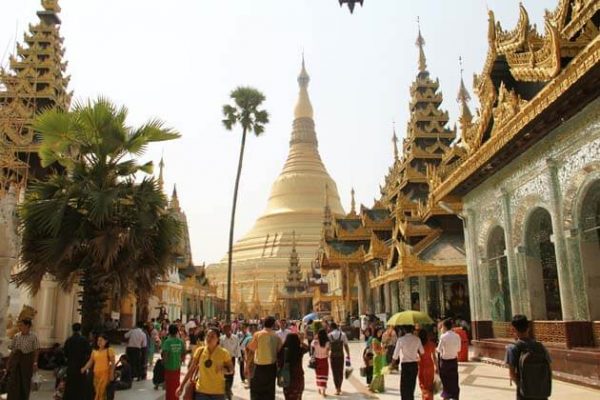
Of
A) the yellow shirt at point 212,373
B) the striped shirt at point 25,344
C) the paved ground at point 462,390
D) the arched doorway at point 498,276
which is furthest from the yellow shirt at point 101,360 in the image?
the arched doorway at point 498,276

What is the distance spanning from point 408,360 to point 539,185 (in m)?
6.31

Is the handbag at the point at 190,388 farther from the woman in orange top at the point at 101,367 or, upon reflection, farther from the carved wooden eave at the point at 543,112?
the carved wooden eave at the point at 543,112

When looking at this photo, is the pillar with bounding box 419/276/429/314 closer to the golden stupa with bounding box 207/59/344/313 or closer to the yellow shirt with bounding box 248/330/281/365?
the yellow shirt with bounding box 248/330/281/365

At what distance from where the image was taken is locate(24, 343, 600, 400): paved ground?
10.2 meters

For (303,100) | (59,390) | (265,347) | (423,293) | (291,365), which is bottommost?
(59,390)

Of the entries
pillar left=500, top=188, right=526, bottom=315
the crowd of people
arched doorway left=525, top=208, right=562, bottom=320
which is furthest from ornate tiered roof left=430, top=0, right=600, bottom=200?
the crowd of people

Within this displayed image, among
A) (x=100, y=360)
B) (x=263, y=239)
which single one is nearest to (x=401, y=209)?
(x=100, y=360)

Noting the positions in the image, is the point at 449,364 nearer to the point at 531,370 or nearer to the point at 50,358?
the point at 531,370

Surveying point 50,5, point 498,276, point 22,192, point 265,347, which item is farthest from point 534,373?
point 50,5

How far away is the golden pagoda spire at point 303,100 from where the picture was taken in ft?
237

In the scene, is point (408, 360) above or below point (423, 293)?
below

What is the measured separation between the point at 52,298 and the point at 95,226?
8.16 m

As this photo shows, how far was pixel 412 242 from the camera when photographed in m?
25.8

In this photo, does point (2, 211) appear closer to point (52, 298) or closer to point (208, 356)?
point (52, 298)
